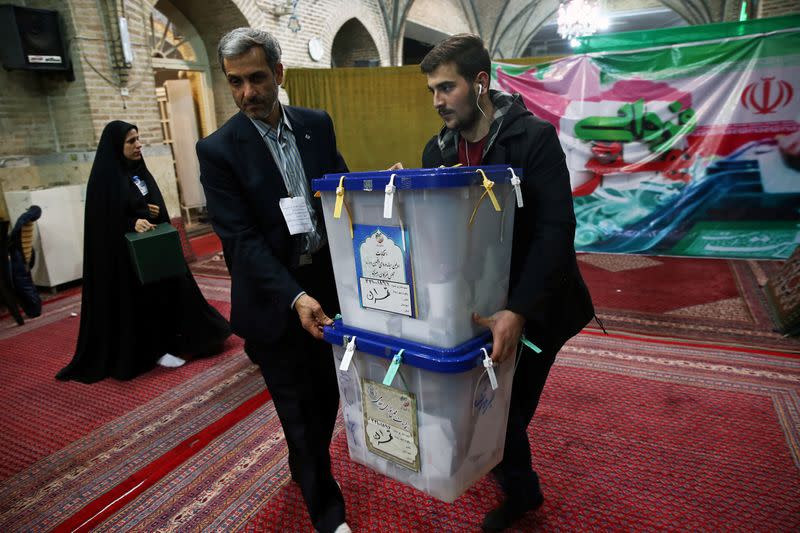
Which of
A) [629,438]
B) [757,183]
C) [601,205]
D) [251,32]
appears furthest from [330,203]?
[757,183]

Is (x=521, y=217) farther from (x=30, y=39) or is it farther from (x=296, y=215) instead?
(x=30, y=39)

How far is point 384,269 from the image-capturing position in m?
1.13

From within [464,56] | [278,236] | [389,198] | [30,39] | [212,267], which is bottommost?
[212,267]

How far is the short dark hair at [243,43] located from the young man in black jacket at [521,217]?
446mm

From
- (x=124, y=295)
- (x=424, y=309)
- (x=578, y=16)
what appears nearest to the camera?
(x=424, y=309)

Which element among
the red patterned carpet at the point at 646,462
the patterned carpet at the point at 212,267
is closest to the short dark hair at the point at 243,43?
the red patterned carpet at the point at 646,462

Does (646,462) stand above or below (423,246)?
below

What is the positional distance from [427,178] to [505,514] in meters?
1.23

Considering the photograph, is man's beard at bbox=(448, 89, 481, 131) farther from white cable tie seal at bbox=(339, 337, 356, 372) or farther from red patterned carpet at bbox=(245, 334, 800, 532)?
red patterned carpet at bbox=(245, 334, 800, 532)

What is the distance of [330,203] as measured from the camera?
123 centimetres

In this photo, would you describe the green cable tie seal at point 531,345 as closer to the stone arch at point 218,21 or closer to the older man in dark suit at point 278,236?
the older man in dark suit at point 278,236

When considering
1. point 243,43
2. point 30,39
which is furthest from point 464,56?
point 30,39

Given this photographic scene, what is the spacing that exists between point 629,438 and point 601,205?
352 cm

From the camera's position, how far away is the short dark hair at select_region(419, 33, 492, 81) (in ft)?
4.31
